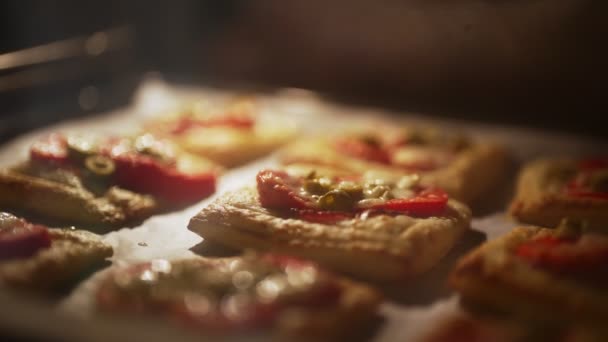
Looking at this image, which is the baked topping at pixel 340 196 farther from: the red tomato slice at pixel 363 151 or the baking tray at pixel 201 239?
the red tomato slice at pixel 363 151

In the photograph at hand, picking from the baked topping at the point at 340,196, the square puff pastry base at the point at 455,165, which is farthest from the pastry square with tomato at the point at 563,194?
the baked topping at the point at 340,196

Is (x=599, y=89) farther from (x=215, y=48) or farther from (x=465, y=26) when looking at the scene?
(x=215, y=48)

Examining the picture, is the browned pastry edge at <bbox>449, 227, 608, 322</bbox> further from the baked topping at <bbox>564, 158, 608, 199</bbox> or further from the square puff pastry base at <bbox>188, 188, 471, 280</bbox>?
the baked topping at <bbox>564, 158, 608, 199</bbox>

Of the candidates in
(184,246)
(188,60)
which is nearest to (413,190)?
(184,246)

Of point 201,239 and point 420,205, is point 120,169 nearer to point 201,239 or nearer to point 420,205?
point 201,239

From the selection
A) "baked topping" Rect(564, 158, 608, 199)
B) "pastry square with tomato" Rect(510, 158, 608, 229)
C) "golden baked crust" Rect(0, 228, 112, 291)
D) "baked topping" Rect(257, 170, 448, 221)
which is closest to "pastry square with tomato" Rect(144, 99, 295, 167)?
"baked topping" Rect(257, 170, 448, 221)
